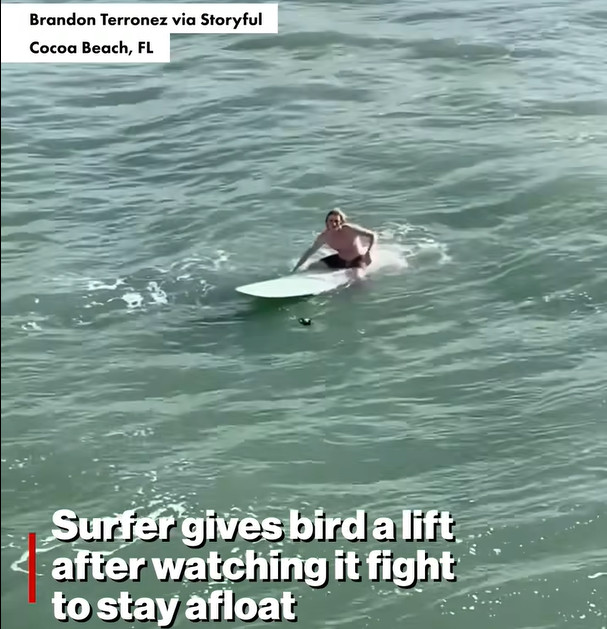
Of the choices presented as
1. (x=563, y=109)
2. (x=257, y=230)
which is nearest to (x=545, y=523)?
(x=257, y=230)

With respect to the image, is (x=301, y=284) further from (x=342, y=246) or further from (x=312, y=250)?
(x=342, y=246)

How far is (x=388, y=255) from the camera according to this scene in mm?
12109

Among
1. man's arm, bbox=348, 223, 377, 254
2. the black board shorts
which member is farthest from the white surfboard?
man's arm, bbox=348, 223, 377, 254

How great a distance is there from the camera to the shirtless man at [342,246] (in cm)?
1144

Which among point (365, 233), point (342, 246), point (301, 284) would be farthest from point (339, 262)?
point (301, 284)

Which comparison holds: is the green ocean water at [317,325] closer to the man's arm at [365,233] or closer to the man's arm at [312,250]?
the man's arm at [312,250]

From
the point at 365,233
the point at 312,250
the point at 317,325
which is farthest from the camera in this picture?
the point at 365,233

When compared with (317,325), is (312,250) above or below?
above

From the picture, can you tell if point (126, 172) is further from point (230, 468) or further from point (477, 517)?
point (477, 517)

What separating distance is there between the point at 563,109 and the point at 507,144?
7.12 ft

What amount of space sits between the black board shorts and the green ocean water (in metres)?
0.32

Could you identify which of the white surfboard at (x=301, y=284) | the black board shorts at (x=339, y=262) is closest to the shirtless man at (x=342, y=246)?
the black board shorts at (x=339, y=262)

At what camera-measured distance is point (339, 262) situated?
11.5m

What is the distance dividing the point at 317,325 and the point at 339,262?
1203 millimetres
